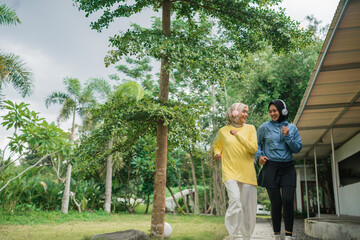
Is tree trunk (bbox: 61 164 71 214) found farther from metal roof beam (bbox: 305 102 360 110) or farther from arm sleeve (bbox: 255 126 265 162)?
arm sleeve (bbox: 255 126 265 162)

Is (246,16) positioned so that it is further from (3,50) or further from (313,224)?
(3,50)

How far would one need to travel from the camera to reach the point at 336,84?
574cm

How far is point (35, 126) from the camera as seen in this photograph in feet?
34.2

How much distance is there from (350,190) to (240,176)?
9.96 meters

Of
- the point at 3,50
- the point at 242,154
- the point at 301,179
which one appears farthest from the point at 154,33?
the point at 301,179

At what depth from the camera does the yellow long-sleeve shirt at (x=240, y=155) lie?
4.10 m

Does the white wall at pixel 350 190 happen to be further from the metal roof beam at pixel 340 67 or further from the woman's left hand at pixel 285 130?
the woman's left hand at pixel 285 130

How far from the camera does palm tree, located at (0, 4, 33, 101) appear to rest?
11.9 meters

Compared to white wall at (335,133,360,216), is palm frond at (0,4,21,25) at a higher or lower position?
higher

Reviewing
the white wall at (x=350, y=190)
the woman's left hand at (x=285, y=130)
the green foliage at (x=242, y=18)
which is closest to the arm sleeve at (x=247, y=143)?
the woman's left hand at (x=285, y=130)

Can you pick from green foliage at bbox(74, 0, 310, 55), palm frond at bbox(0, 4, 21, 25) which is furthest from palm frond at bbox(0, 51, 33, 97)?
green foliage at bbox(74, 0, 310, 55)

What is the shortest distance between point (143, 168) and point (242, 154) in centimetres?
1633

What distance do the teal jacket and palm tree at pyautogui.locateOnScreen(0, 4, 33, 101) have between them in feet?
34.7

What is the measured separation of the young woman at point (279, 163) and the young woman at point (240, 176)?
0.61 feet
